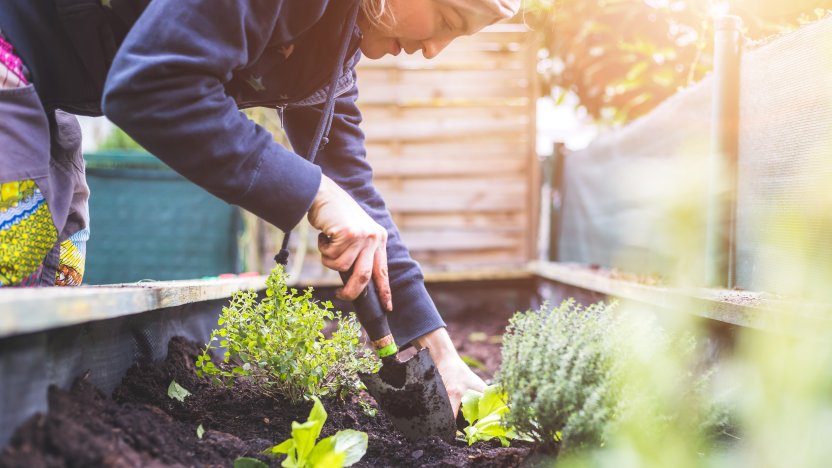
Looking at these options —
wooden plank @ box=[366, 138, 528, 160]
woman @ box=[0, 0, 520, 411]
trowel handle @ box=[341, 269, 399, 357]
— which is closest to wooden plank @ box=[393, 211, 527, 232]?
wooden plank @ box=[366, 138, 528, 160]

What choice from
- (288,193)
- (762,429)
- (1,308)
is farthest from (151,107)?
(762,429)

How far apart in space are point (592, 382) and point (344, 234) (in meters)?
0.49

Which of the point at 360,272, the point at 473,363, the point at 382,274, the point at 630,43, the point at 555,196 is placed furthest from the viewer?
the point at 555,196

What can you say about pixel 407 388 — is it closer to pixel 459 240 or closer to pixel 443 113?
pixel 459 240

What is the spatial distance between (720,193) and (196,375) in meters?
1.65

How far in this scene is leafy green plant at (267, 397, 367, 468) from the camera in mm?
1132

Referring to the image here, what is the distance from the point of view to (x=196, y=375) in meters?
1.63

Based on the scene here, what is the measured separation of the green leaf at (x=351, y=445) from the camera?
3.82 feet

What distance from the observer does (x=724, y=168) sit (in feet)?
6.98

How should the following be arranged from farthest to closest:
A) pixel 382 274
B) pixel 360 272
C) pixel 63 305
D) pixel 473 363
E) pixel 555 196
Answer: pixel 555 196
pixel 473 363
pixel 382 274
pixel 360 272
pixel 63 305

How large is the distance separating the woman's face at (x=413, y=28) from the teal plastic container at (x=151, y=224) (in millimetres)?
2757

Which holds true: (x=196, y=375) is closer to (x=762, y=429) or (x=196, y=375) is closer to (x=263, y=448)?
(x=263, y=448)

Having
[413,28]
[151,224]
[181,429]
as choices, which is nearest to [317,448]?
[181,429]

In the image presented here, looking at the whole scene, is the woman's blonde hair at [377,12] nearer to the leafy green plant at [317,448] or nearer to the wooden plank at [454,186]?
the leafy green plant at [317,448]
